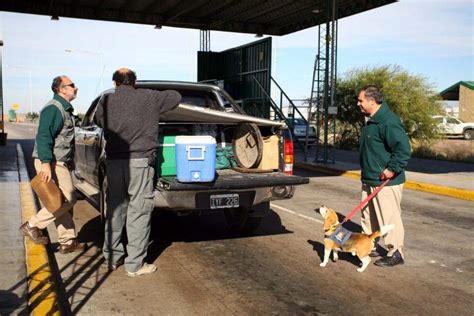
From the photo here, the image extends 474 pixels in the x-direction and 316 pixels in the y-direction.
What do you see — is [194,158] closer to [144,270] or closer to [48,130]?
[144,270]

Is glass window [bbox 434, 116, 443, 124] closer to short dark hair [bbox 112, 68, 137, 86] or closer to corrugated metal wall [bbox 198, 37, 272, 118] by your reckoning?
corrugated metal wall [bbox 198, 37, 272, 118]

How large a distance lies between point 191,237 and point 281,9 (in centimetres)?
1349

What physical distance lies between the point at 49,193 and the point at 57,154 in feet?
1.45

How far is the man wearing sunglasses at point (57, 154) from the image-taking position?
5.19 meters

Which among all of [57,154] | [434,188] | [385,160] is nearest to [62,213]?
[57,154]

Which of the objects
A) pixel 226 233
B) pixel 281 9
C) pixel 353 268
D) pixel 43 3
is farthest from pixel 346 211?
pixel 43 3

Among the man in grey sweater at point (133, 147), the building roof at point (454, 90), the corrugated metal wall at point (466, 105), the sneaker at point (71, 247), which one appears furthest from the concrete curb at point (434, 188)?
the corrugated metal wall at point (466, 105)

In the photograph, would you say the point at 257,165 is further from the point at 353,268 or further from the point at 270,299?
the point at 270,299

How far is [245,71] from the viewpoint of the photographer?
18672mm

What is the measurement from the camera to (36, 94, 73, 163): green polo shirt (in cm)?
516

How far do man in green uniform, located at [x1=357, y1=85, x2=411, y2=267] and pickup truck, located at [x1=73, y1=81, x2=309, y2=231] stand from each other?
909 mm

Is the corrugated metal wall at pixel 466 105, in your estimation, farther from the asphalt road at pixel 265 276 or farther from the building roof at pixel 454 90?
the asphalt road at pixel 265 276

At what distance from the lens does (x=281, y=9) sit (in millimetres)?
18156

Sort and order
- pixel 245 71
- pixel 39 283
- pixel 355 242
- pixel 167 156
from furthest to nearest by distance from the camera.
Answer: pixel 245 71
pixel 167 156
pixel 355 242
pixel 39 283
